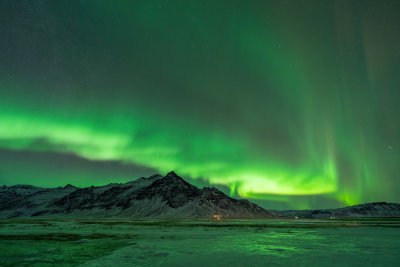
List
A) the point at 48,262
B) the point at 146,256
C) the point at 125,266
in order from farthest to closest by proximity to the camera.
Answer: the point at 146,256
the point at 48,262
the point at 125,266

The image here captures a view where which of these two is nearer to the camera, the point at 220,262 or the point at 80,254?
the point at 220,262

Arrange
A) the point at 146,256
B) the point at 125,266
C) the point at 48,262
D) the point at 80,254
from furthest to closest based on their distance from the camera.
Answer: the point at 80,254, the point at 146,256, the point at 48,262, the point at 125,266

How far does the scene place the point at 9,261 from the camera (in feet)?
76.3

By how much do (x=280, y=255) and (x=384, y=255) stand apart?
31.0ft

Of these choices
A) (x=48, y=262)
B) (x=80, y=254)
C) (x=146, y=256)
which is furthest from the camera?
(x=80, y=254)

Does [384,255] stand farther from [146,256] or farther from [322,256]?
[146,256]

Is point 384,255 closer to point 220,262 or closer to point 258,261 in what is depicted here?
point 258,261

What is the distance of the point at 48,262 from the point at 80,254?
4.79m

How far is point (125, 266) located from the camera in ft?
68.9

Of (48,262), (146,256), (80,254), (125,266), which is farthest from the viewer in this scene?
(80,254)

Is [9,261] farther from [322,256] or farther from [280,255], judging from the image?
[322,256]

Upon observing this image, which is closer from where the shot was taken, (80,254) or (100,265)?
(100,265)

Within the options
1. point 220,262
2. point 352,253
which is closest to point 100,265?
point 220,262

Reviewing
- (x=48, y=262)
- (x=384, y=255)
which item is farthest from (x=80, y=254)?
(x=384, y=255)
